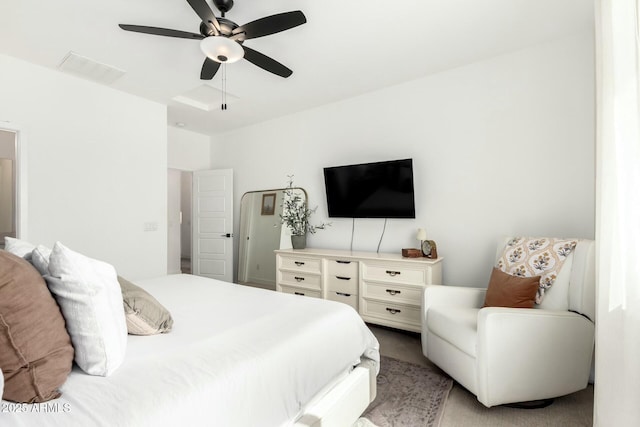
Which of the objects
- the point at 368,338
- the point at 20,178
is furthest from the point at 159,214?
the point at 368,338

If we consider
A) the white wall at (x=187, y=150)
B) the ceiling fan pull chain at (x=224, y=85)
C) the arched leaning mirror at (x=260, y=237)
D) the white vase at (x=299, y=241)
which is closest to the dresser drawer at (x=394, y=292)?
the white vase at (x=299, y=241)

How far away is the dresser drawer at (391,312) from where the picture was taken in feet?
9.52

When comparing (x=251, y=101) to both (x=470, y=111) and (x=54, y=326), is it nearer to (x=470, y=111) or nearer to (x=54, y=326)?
(x=470, y=111)

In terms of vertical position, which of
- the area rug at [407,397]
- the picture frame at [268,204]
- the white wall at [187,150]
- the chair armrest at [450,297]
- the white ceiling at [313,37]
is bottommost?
the area rug at [407,397]

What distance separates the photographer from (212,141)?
5.46m

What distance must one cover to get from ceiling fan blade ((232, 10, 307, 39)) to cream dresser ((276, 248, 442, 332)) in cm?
208

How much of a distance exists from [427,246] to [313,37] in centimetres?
208

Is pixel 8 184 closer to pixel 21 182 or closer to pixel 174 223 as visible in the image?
pixel 21 182

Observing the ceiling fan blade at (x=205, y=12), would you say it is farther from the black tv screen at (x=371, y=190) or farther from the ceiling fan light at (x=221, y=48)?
the black tv screen at (x=371, y=190)

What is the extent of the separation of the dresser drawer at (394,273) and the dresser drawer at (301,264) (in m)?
0.58

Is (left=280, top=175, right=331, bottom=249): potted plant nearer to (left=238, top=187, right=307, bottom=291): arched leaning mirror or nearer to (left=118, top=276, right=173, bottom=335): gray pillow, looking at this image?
(left=238, top=187, right=307, bottom=291): arched leaning mirror

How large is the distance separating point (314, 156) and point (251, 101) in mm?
1018

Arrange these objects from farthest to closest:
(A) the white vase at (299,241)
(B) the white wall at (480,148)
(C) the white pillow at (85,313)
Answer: (A) the white vase at (299,241)
(B) the white wall at (480,148)
(C) the white pillow at (85,313)

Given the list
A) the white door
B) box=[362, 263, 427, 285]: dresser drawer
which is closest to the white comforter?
box=[362, 263, 427, 285]: dresser drawer
